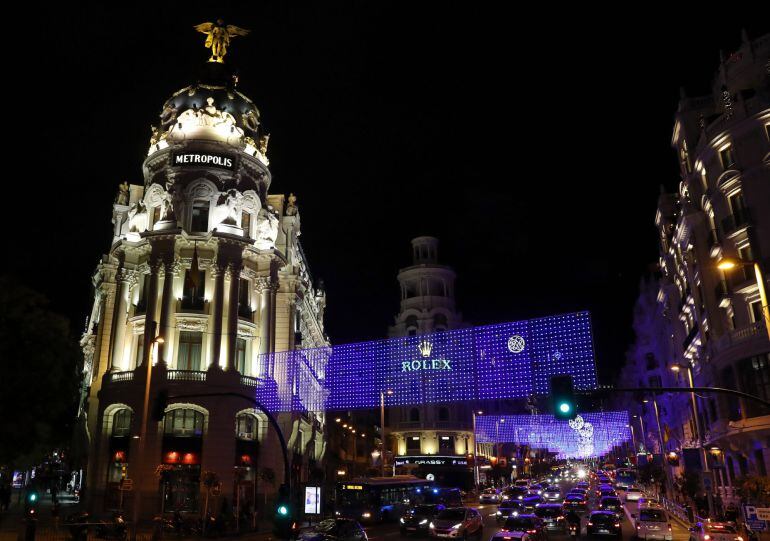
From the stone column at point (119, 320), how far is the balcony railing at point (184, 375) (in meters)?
5.01

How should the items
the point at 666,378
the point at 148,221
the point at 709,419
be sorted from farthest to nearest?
the point at 666,378 < the point at 148,221 < the point at 709,419

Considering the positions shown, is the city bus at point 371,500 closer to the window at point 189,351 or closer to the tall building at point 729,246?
the window at point 189,351

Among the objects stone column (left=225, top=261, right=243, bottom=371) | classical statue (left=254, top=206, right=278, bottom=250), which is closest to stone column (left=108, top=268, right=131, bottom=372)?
stone column (left=225, top=261, right=243, bottom=371)

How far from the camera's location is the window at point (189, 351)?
1767 inches

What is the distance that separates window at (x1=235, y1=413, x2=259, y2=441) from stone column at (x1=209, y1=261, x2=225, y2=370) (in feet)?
15.6

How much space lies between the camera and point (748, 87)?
39.3 m

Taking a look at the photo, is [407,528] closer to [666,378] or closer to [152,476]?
[152,476]

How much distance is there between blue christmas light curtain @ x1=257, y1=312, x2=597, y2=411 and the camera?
2958 cm

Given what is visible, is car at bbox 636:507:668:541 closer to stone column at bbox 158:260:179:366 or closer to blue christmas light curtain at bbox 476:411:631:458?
stone column at bbox 158:260:179:366

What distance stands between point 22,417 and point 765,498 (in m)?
30.9

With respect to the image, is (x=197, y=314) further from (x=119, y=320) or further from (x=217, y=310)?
(x=119, y=320)

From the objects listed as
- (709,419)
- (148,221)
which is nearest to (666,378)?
(709,419)

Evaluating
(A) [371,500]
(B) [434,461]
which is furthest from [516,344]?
(B) [434,461]

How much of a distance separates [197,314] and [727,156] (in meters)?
38.0
